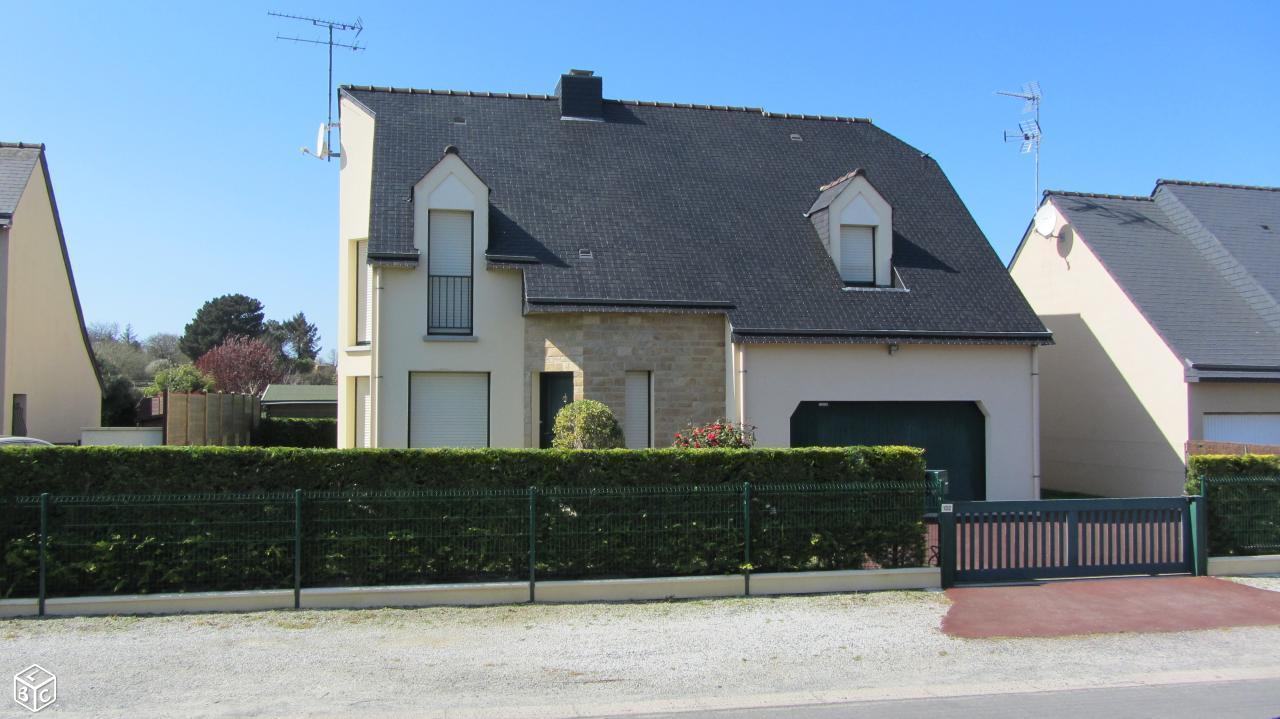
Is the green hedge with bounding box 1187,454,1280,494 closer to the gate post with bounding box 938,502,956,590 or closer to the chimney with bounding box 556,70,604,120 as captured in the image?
the gate post with bounding box 938,502,956,590

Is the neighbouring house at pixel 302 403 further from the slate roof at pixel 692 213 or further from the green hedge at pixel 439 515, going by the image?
the green hedge at pixel 439 515

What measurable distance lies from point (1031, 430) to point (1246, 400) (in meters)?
4.43

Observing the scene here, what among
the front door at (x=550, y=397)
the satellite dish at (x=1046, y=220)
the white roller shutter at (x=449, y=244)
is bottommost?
the front door at (x=550, y=397)

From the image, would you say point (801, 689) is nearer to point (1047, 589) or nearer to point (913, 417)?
point (1047, 589)

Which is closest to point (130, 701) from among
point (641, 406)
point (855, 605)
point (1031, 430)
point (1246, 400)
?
point (855, 605)

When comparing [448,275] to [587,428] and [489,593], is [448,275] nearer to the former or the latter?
[587,428]

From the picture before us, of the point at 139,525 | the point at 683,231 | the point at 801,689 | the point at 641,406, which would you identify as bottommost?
the point at 801,689

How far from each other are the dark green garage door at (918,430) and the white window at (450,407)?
5817 millimetres

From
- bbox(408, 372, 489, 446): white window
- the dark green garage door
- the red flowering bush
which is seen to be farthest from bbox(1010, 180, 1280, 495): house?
bbox(408, 372, 489, 446): white window

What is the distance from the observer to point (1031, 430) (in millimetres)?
18547

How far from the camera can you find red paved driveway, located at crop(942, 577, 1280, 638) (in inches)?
392

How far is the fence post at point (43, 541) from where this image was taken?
9914mm

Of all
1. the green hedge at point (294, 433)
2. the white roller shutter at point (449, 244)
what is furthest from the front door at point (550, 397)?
the green hedge at point (294, 433)

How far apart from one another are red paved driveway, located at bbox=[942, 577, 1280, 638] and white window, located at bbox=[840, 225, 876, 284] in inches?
344
